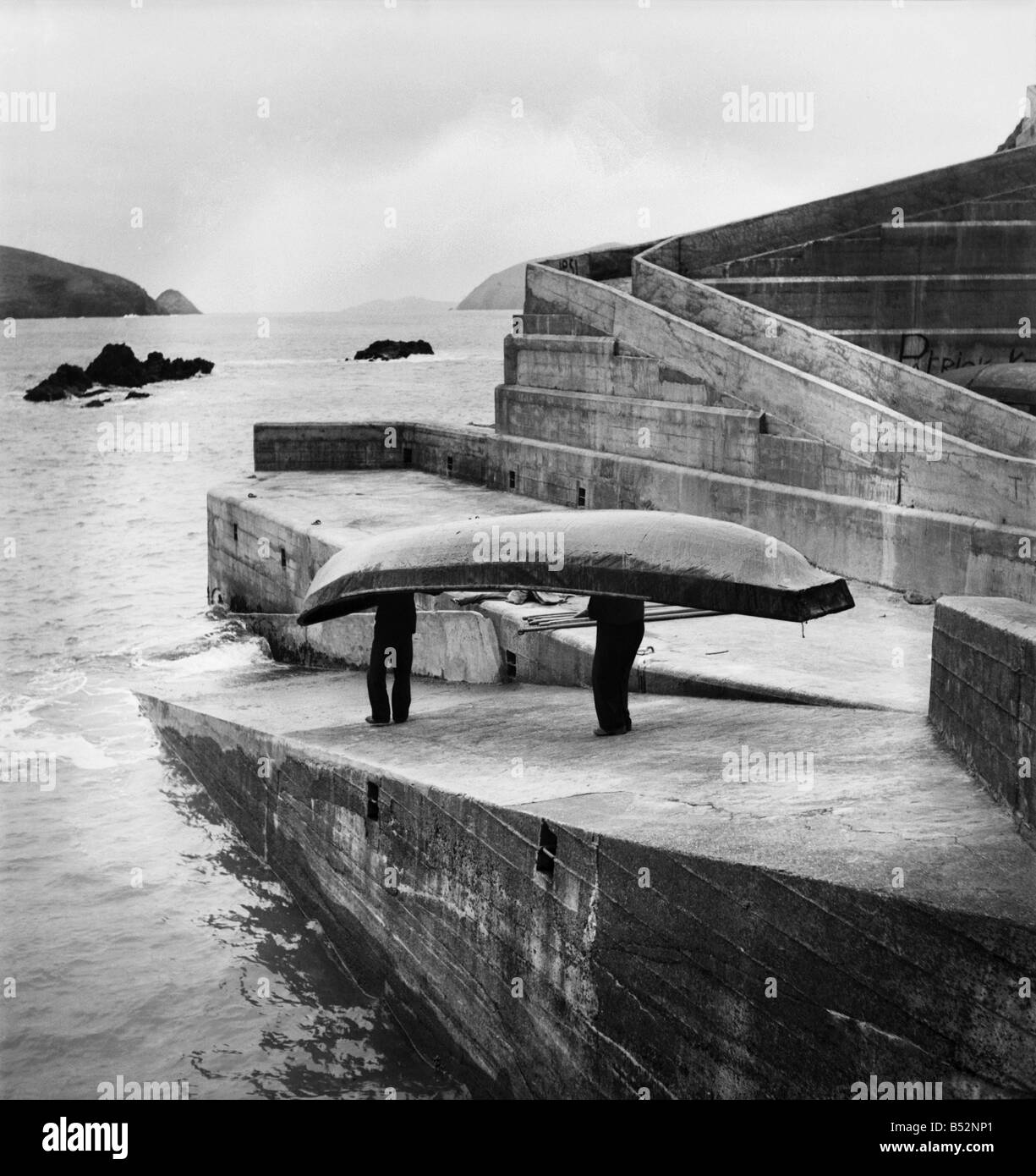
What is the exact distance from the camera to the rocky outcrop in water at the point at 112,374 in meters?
87.8

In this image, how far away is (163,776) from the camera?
51.7 ft

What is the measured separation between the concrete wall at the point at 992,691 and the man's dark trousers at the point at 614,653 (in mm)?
2397

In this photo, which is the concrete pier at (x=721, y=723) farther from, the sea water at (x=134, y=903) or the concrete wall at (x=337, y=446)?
the concrete wall at (x=337, y=446)

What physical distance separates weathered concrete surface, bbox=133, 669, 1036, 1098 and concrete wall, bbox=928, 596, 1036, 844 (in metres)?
0.20

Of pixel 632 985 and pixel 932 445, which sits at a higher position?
pixel 932 445

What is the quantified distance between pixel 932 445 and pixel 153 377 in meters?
99.9

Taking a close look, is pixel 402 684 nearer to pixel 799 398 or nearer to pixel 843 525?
pixel 843 525

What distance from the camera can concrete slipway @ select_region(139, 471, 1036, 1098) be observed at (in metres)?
6.55

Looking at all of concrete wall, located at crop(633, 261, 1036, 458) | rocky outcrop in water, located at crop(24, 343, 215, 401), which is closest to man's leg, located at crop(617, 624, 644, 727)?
concrete wall, located at crop(633, 261, 1036, 458)

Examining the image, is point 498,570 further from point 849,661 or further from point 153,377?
point 153,377

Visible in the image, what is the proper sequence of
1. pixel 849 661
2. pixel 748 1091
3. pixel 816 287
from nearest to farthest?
1. pixel 748 1091
2. pixel 849 661
3. pixel 816 287

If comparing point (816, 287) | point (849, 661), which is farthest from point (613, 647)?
point (816, 287)

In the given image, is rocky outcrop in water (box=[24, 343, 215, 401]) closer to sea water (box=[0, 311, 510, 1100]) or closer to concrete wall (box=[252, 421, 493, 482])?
sea water (box=[0, 311, 510, 1100])
